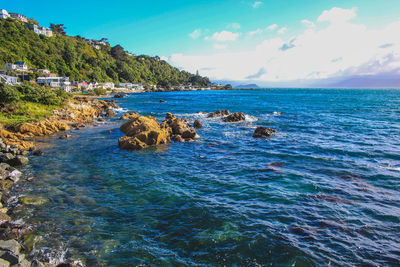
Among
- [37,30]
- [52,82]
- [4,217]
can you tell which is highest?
[37,30]

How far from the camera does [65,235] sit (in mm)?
11250

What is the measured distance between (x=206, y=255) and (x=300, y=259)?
4171 mm

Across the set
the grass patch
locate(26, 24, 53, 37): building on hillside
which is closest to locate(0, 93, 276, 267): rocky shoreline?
the grass patch

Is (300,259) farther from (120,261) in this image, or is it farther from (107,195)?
(107,195)

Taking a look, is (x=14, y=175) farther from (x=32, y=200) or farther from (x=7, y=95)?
(x=7, y=95)

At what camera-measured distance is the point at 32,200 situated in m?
14.4

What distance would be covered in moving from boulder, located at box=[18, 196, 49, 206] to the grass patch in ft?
79.9

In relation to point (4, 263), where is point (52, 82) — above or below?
above

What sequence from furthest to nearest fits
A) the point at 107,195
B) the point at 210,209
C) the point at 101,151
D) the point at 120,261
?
the point at 101,151
the point at 107,195
the point at 210,209
the point at 120,261

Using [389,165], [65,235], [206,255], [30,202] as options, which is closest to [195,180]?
[206,255]

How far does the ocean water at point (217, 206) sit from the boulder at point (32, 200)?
0.53 m

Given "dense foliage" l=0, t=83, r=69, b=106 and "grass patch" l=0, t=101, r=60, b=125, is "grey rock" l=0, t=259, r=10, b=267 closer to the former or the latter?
"grass patch" l=0, t=101, r=60, b=125

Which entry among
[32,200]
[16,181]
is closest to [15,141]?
[16,181]

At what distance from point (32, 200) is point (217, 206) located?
11.9 meters
